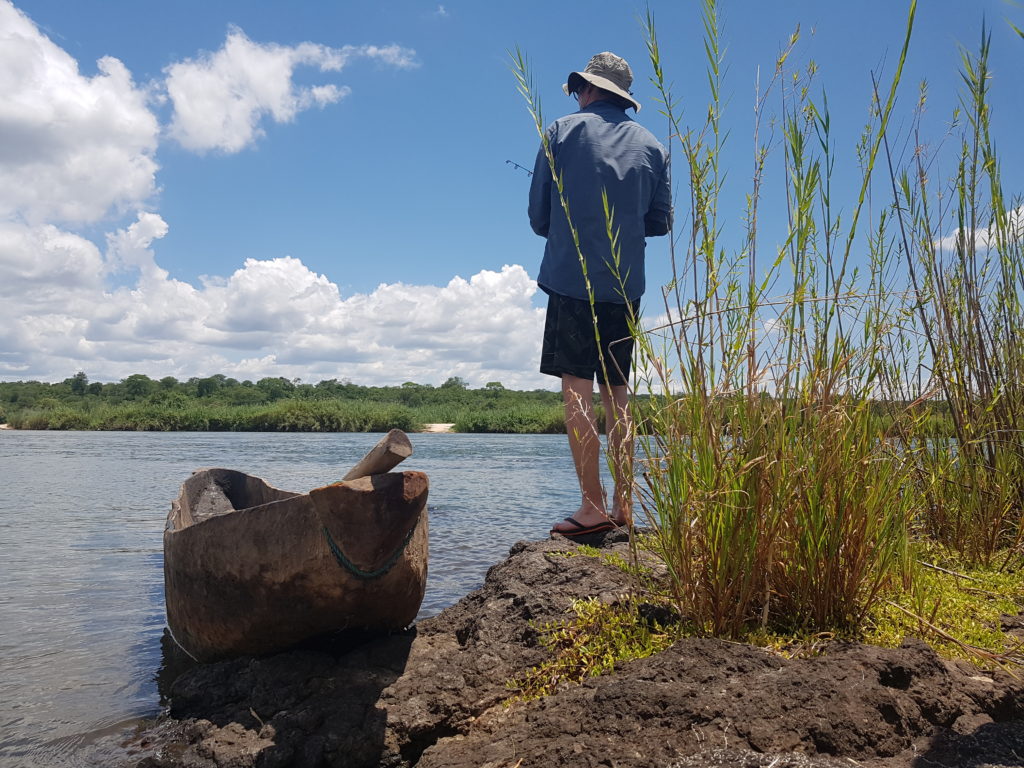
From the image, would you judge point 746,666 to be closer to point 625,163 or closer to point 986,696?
point 986,696

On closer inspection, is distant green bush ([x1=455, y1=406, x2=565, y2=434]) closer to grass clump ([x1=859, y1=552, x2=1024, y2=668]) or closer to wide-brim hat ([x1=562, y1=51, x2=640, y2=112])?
wide-brim hat ([x1=562, y1=51, x2=640, y2=112])

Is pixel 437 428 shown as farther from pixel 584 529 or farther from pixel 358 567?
pixel 358 567

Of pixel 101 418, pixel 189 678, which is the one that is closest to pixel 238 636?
pixel 189 678

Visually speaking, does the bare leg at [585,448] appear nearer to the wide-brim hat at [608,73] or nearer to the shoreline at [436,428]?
the wide-brim hat at [608,73]

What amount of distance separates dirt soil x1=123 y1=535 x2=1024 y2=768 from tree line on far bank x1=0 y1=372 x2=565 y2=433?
24086 millimetres

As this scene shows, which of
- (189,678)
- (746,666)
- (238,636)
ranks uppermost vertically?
(746,666)

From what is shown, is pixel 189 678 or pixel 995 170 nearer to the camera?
pixel 189 678

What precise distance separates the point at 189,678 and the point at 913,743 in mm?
2254

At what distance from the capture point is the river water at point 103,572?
8.35 feet

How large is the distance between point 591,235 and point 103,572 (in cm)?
403

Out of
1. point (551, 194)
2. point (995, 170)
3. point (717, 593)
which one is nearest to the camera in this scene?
point (717, 593)

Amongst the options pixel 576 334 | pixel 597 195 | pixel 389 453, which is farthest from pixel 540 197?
pixel 389 453

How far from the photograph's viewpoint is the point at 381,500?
212cm

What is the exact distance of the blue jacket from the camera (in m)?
3.34
